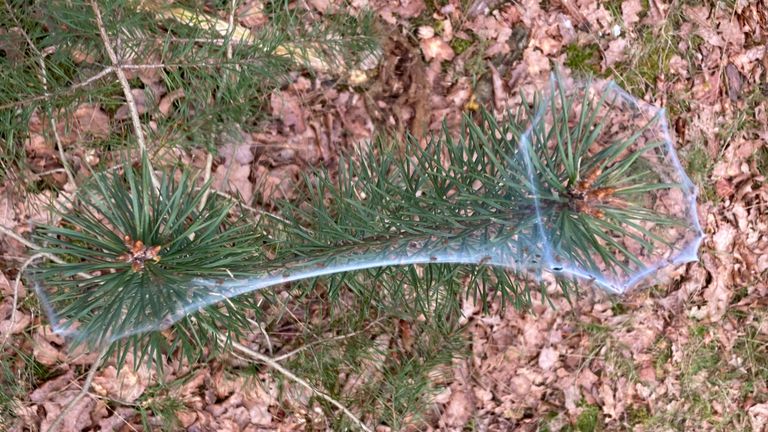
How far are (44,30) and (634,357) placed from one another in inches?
117

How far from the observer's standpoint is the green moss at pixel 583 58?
2955 millimetres

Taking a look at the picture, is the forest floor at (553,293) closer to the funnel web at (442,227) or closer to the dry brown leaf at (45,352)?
the dry brown leaf at (45,352)

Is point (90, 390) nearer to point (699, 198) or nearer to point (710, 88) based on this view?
point (699, 198)

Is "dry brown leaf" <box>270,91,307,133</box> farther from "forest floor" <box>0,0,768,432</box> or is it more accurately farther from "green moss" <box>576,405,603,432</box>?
"green moss" <box>576,405,603,432</box>

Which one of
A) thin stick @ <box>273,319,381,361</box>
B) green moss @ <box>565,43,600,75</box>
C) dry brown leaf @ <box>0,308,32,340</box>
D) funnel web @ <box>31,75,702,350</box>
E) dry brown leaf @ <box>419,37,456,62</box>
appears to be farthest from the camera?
green moss @ <box>565,43,600,75</box>

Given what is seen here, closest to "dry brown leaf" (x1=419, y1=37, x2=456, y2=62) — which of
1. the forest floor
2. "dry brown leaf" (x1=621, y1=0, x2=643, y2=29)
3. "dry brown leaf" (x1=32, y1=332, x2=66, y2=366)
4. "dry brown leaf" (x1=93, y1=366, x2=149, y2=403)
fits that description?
the forest floor

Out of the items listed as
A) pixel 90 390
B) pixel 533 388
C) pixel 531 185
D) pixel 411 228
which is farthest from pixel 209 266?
pixel 533 388

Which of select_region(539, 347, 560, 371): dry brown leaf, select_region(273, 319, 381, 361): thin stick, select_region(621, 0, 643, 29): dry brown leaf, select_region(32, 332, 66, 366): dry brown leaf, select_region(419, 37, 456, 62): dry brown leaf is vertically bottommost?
select_region(539, 347, 560, 371): dry brown leaf

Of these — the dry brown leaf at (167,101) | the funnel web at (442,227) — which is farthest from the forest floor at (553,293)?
the funnel web at (442,227)

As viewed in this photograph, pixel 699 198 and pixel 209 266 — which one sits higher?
pixel 209 266

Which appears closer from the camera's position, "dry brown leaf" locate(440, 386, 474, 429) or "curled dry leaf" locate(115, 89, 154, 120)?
"curled dry leaf" locate(115, 89, 154, 120)

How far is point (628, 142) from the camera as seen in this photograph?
95cm

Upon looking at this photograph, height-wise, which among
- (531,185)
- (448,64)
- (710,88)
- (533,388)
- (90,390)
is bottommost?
(533,388)

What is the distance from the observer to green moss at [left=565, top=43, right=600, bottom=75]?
9.70ft
